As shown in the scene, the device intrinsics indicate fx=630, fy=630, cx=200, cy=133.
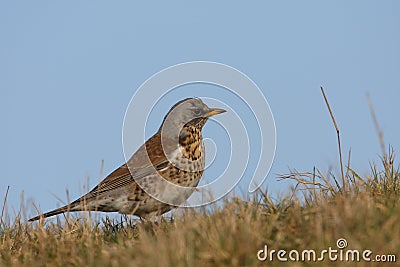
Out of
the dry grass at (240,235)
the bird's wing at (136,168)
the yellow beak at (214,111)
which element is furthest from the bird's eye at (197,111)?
the dry grass at (240,235)

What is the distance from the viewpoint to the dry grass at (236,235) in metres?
4.40

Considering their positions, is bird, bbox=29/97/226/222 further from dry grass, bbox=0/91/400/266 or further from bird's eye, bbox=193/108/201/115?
dry grass, bbox=0/91/400/266

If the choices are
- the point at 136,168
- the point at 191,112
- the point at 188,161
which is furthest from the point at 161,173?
the point at 191,112

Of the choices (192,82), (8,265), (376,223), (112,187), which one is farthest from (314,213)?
(112,187)

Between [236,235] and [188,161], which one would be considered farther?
[188,161]

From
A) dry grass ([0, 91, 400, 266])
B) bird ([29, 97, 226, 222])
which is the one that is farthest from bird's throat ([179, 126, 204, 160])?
dry grass ([0, 91, 400, 266])

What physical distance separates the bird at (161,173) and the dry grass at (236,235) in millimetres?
1047

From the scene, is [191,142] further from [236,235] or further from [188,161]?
[236,235]

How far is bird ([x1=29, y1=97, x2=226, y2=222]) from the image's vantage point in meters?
7.48

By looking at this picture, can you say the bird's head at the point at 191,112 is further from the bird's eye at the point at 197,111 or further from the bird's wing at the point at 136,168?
the bird's wing at the point at 136,168

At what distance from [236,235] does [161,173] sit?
3.23 metres

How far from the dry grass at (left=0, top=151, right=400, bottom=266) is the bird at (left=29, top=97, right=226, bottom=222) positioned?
1047 millimetres

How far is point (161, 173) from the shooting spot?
7.64m

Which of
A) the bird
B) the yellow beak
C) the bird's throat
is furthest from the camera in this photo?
the yellow beak
